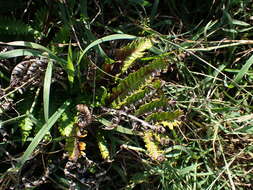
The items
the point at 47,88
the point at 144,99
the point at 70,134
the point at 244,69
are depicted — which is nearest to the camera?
the point at 47,88

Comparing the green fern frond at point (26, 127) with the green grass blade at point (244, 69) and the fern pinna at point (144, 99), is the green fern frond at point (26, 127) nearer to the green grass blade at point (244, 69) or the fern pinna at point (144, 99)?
the fern pinna at point (144, 99)

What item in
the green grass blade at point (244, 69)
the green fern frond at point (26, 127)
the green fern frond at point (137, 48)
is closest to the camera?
the green fern frond at point (26, 127)

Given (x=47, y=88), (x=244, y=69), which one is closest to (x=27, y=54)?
(x=47, y=88)

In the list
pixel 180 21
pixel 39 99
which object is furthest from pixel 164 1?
pixel 39 99

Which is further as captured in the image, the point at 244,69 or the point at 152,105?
the point at 244,69

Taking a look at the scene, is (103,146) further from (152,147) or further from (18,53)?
(18,53)

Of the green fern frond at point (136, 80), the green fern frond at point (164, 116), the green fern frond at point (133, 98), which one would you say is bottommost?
the green fern frond at point (164, 116)

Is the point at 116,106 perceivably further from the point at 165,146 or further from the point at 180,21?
the point at 180,21

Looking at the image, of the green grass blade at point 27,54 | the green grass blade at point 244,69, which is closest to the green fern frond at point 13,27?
the green grass blade at point 27,54

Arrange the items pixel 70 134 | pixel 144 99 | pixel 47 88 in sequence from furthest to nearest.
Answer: pixel 144 99, pixel 70 134, pixel 47 88
